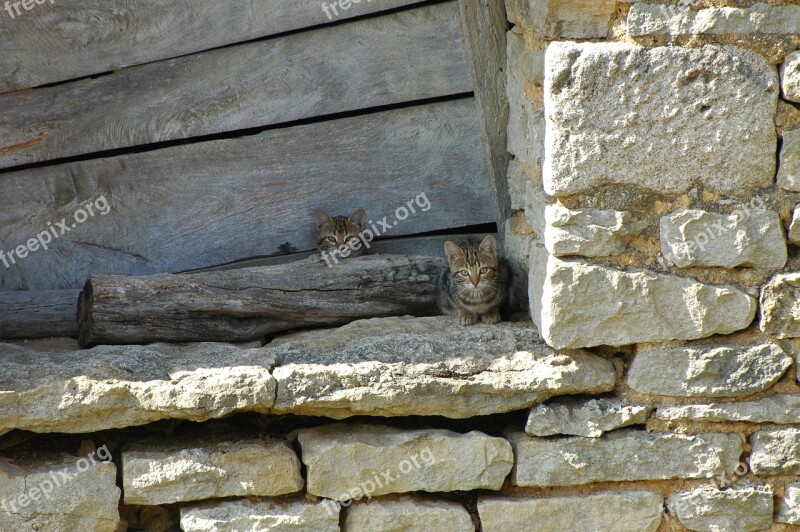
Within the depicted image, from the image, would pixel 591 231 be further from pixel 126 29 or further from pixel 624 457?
pixel 126 29

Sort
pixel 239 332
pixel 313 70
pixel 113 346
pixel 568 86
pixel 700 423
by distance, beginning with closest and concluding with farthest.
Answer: pixel 568 86
pixel 700 423
pixel 113 346
pixel 239 332
pixel 313 70

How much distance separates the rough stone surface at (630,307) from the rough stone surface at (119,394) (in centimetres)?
110

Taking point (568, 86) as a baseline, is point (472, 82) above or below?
above

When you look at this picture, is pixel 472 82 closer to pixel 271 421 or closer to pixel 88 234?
pixel 271 421

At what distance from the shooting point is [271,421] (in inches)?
137

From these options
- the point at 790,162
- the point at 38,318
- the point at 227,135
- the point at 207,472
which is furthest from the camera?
the point at 227,135

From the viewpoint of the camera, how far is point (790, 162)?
3006 mm

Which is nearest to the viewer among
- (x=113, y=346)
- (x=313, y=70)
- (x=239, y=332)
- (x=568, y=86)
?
(x=568, y=86)

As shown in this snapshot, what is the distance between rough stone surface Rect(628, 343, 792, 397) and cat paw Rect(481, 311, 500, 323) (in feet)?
2.58

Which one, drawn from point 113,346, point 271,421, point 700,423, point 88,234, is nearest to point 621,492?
point 700,423

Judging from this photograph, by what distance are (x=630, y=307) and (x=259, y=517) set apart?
158 cm

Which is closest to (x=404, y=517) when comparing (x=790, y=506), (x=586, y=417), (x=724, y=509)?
(x=586, y=417)

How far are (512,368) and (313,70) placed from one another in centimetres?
175

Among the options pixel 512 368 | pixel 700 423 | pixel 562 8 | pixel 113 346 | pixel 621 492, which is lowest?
pixel 621 492
